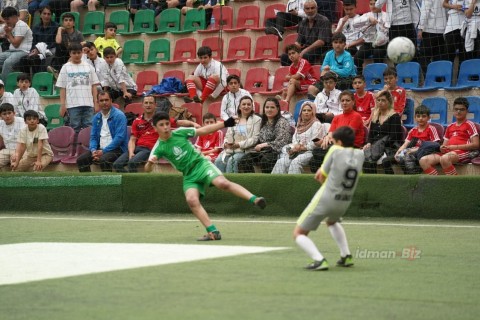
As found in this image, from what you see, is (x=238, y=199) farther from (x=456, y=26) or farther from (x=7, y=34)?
(x=7, y=34)

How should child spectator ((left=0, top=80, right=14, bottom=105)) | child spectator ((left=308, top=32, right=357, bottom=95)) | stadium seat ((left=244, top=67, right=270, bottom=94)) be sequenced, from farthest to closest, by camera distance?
child spectator ((left=0, top=80, right=14, bottom=105)) → stadium seat ((left=244, top=67, right=270, bottom=94)) → child spectator ((left=308, top=32, right=357, bottom=95))

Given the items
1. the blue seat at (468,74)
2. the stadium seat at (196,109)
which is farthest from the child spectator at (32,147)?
the blue seat at (468,74)

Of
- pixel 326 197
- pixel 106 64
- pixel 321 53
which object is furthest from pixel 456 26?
pixel 326 197

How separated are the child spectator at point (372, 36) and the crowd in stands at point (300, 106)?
0.02 m

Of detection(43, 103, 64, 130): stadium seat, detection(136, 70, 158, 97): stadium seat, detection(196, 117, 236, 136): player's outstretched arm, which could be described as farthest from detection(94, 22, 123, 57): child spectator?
detection(196, 117, 236, 136): player's outstretched arm

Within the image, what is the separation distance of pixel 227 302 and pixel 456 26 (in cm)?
1146

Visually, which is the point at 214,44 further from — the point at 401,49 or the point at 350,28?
the point at 401,49

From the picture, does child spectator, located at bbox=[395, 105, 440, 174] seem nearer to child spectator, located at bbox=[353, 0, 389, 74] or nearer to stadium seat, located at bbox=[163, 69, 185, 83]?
child spectator, located at bbox=[353, 0, 389, 74]

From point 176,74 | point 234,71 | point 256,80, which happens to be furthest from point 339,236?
point 176,74

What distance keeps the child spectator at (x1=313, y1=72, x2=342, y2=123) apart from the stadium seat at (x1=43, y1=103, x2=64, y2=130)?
674cm

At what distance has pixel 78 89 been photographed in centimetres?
1941

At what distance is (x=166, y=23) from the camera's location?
22.4 metres

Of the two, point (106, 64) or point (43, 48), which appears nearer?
point (106, 64)
